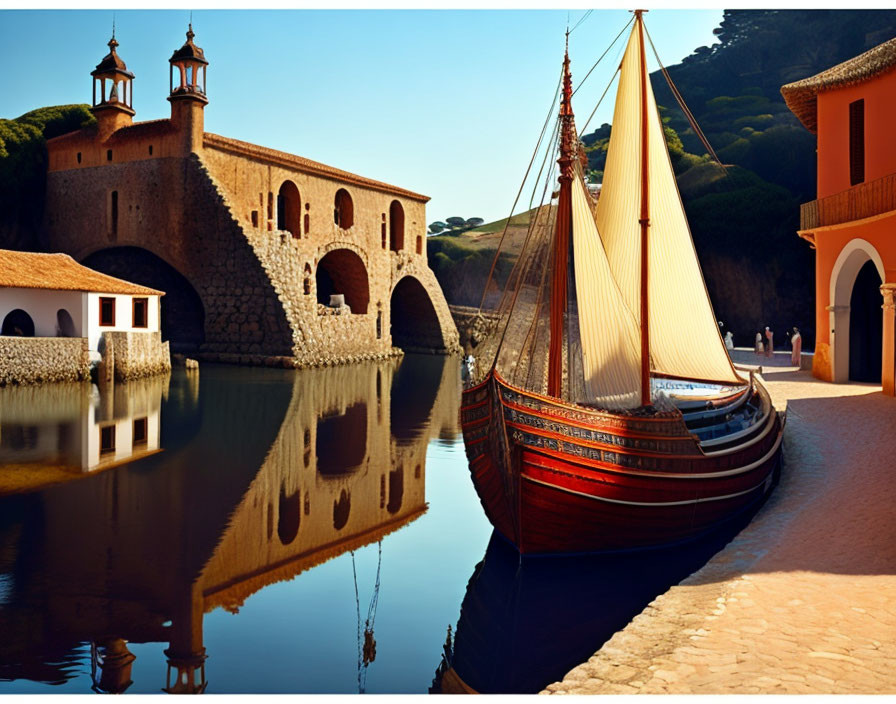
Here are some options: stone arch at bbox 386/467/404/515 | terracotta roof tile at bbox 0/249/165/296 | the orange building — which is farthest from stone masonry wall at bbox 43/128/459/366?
the orange building

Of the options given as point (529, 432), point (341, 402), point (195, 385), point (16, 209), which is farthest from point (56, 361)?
point (529, 432)

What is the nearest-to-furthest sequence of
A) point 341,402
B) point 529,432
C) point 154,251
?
point 529,432 → point 341,402 → point 154,251

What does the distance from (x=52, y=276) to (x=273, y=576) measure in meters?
17.4

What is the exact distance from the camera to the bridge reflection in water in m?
5.30

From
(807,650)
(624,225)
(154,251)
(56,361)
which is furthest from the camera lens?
(154,251)

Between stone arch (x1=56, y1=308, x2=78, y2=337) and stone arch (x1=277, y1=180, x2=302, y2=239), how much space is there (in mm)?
8827

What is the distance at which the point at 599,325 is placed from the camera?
841 cm

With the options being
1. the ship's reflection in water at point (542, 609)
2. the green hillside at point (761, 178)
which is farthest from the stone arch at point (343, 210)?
the ship's reflection in water at point (542, 609)

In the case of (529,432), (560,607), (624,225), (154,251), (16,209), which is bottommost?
(560,607)

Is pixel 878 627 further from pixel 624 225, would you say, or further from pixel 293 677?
pixel 624 225

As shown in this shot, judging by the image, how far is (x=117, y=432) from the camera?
1285cm

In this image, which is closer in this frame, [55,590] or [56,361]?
[55,590]

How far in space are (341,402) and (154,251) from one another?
40.9 feet

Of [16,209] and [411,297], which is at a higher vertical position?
[16,209]
